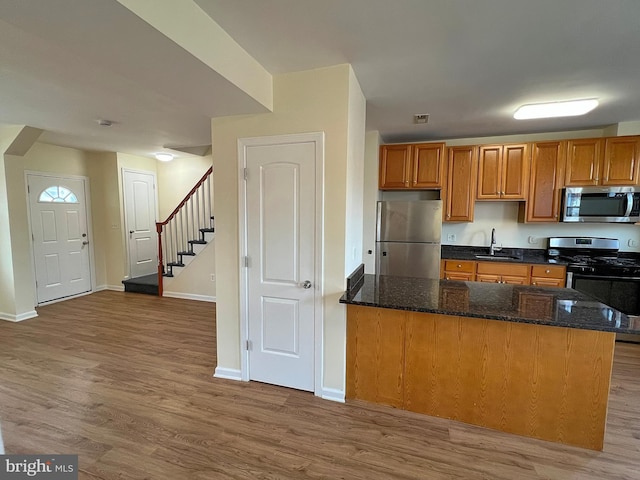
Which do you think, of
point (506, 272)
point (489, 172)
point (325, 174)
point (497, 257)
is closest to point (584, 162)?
point (489, 172)

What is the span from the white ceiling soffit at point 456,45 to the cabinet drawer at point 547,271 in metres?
1.79

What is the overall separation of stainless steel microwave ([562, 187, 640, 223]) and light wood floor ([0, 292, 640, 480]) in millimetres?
1567

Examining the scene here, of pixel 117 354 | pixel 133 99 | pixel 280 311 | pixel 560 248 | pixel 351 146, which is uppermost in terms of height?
pixel 133 99

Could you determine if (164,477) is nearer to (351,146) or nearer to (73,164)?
(351,146)

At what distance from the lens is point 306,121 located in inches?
90.8

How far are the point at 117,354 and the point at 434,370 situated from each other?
3160 millimetres

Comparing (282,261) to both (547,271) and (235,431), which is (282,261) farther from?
(547,271)

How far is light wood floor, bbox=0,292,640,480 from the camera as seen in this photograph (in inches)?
69.1

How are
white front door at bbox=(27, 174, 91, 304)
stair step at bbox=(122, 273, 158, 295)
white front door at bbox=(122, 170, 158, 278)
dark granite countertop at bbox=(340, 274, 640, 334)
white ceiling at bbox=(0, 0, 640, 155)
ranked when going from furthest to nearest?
Answer: 1. white front door at bbox=(122, 170, 158, 278)
2. stair step at bbox=(122, 273, 158, 295)
3. white front door at bbox=(27, 174, 91, 304)
4. dark granite countertop at bbox=(340, 274, 640, 334)
5. white ceiling at bbox=(0, 0, 640, 155)

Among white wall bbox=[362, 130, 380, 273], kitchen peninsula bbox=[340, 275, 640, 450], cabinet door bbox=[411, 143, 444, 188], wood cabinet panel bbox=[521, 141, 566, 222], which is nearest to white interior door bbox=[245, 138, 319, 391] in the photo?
kitchen peninsula bbox=[340, 275, 640, 450]

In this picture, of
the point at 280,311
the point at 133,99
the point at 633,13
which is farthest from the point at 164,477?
the point at 633,13

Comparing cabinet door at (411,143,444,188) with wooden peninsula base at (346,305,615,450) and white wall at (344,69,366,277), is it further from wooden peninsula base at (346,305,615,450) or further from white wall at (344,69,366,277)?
wooden peninsula base at (346,305,615,450)

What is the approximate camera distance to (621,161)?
3.50 m
